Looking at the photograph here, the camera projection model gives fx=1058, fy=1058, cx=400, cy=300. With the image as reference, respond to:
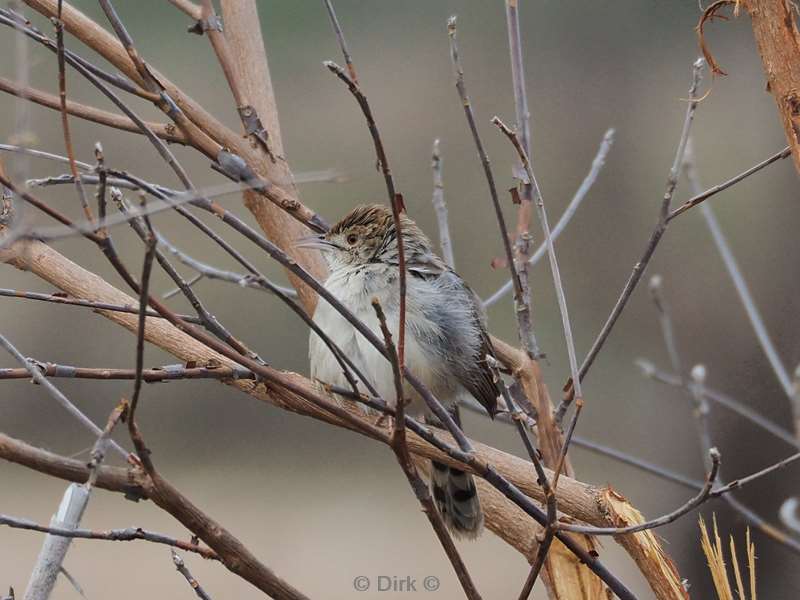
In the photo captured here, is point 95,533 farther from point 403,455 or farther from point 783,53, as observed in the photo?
point 783,53

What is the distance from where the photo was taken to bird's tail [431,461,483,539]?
4211mm

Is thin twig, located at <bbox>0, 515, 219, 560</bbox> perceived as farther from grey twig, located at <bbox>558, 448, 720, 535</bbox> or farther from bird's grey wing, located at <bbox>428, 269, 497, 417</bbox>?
bird's grey wing, located at <bbox>428, 269, 497, 417</bbox>

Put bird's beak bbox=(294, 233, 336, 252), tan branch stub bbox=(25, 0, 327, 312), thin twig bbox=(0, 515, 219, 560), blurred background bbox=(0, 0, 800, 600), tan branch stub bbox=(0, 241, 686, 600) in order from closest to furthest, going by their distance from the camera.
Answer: thin twig bbox=(0, 515, 219, 560) → tan branch stub bbox=(0, 241, 686, 600) → tan branch stub bbox=(25, 0, 327, 312) → bird's beak bbox=(294, 233, 336, 252) → blurred background bbox=(0, 0, 800, 600)

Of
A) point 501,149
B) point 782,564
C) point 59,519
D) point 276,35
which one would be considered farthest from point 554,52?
point 59,519

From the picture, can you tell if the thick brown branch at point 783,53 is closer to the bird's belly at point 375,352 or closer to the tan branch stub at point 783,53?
the tan branch stub at point 783,53

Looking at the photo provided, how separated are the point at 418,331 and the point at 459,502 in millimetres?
715

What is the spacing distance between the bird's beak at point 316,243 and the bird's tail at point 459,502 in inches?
42.3

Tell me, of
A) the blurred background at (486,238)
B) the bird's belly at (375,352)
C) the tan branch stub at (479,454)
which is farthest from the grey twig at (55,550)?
the blurred background at (486,238)

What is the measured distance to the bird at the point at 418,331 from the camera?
4254 millimetres

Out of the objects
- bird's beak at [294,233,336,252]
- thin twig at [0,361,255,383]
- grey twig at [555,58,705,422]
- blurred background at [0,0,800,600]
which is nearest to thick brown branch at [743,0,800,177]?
grey twig at [555,58,705,422]

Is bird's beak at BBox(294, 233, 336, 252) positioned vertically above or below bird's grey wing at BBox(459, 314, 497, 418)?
above

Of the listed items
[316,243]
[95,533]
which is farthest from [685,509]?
[316,243]

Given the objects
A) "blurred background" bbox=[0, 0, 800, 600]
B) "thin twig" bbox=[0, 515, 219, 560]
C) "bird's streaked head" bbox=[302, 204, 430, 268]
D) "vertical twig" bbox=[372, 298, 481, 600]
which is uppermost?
"blurred background" bbox=[0, 0, 800, 600]

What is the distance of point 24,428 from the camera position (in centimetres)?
1105
